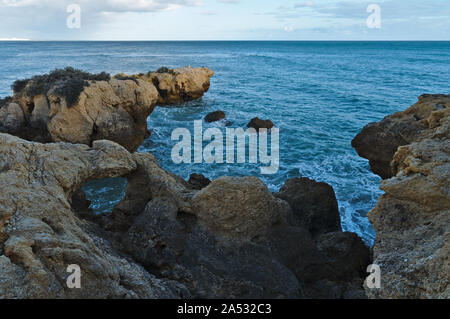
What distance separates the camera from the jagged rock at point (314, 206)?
10047 mm

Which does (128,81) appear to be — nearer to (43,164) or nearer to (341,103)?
(43,164)

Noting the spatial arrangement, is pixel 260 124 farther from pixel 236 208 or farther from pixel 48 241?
pixel 48 241

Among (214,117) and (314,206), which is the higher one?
(214,117)

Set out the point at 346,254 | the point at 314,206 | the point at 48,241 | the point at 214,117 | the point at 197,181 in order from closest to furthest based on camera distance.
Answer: the point at 48,241 → the point at 346,254 → the point at 314,206 → the point at 197,181 → the point at 214,117

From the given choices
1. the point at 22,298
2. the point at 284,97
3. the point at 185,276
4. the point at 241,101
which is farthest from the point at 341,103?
the point at 22,298

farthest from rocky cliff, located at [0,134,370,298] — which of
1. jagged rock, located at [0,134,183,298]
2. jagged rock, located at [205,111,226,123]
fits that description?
jagged rock, located at [205,111,226,123]

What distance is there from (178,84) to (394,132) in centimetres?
2839

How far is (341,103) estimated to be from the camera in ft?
113

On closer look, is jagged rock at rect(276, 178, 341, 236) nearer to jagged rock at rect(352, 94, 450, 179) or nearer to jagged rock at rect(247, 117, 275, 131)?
jagged rock at rect(352, 94, 450, 179)

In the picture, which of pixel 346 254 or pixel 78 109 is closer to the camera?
pixel 346 254

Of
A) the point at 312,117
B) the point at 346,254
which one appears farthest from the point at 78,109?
the point at 312,117

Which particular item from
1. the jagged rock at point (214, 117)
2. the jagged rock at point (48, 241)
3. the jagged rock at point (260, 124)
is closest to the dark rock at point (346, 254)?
the jagged rock at point (48, 241)

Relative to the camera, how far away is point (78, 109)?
727 inches

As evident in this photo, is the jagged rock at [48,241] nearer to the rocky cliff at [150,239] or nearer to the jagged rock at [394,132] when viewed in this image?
the rocky cliff at [150,239]
